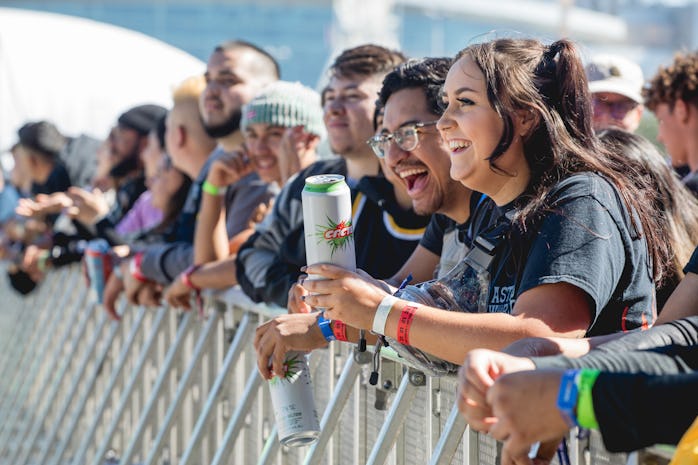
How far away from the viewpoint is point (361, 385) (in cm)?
373

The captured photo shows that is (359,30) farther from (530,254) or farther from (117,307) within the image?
(530,254)

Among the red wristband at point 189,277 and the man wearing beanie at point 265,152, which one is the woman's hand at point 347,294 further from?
the red wristband at point 189,277

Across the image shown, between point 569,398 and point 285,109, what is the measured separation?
3286 mm

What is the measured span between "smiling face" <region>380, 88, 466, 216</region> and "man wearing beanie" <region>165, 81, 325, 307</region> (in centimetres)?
136

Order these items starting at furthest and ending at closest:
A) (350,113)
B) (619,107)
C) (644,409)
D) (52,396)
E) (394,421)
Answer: (52,396)
(619,107)
(350,113)
(394,421)
(644,409)

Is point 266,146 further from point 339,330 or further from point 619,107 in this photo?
point 339,330

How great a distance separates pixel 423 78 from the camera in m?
3.83

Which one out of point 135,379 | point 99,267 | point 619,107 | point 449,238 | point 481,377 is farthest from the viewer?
point 99,267

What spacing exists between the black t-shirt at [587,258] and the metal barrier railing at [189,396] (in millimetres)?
361

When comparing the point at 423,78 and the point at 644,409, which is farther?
the point at 423,78

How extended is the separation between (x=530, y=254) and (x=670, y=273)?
0.65m

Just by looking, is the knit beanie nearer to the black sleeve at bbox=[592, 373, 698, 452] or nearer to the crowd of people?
the crowd of people

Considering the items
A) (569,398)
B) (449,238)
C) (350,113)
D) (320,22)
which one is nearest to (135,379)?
(350,113)

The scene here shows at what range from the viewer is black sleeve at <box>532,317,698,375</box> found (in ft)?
7.57
